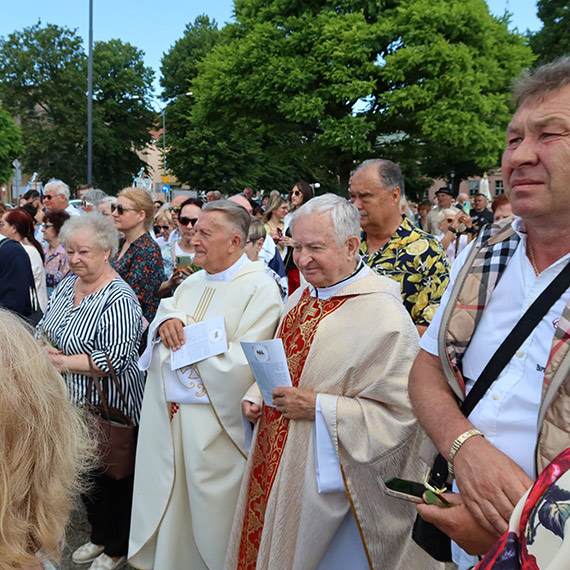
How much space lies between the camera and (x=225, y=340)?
2986 mm

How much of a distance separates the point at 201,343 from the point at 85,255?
983mm

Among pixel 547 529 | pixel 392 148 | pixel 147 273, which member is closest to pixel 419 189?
pixel 392 148

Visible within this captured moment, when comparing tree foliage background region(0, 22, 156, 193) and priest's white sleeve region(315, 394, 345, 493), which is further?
Result: tree foliage background region(0, 22, 156, 193)

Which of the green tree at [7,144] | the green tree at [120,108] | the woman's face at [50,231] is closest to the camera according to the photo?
the woman's face at [50,231]

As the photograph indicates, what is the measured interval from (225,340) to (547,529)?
2.39 m

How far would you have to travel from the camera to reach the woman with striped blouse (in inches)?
125

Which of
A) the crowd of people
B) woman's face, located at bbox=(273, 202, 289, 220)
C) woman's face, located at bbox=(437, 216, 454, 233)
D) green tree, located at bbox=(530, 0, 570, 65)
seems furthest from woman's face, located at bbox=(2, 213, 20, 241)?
green tree, located at bbox=(530, 0, 570, 65)

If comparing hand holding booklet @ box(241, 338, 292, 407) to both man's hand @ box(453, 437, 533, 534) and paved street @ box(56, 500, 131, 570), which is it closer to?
man's hand @ box(453, 437, 533, 534)

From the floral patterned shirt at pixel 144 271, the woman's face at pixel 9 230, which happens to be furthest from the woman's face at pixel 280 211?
the woman's face at pixel 9 230

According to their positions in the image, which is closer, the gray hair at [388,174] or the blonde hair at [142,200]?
the gray hair at [388,174]

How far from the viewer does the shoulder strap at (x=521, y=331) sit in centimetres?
140

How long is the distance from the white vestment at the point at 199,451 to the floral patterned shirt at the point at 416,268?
0.71 metres

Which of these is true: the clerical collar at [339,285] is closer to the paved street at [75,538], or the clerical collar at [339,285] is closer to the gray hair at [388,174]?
the gray hair at [388,174]

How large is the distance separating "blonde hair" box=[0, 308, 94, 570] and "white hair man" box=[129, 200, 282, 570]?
66.2 inches
